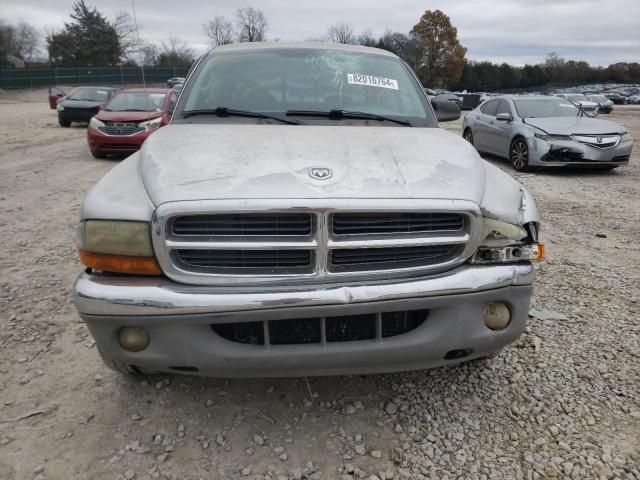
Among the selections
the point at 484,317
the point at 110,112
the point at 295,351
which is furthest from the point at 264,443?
the point at 110,112

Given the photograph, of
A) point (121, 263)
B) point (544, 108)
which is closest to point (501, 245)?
point (121, 263)

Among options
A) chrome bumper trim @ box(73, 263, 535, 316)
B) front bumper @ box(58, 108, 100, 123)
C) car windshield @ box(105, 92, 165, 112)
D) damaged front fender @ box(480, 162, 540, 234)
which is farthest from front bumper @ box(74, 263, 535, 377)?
front bumper @ box(58, 108, 100, 123)

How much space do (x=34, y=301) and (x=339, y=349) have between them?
104 inches

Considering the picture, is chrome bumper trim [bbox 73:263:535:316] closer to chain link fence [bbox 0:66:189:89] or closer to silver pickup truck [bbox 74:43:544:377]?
silver pickup truck [bbox 74:43:544:377]

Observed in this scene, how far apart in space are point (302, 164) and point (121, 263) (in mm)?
885

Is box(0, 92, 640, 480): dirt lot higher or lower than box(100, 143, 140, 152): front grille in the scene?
lower

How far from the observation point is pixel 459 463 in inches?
80.4

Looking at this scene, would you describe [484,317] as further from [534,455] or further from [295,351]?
[295,351]

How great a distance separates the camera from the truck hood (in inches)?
347

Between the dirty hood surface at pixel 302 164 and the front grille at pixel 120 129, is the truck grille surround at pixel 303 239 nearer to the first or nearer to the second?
the dirty hood surface at pixel 302 164

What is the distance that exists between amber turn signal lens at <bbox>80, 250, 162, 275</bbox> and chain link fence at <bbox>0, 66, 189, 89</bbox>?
46153 mm

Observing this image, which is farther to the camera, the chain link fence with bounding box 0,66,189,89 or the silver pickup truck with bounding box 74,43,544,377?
the chain link fence with bounding box 0,66,189,89

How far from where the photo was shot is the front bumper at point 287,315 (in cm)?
186

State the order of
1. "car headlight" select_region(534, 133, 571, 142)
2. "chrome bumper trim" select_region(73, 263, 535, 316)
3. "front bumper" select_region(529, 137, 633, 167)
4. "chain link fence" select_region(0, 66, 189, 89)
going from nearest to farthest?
"chrome bumper trim" select_region(73, 263, 535, 316)
"front bumper" select_region(529, 137, 633, 167)
"car headlight" select_region(534, 133, 571, 142)
"chain link fence" select_region(0, 66, 189, 89)
